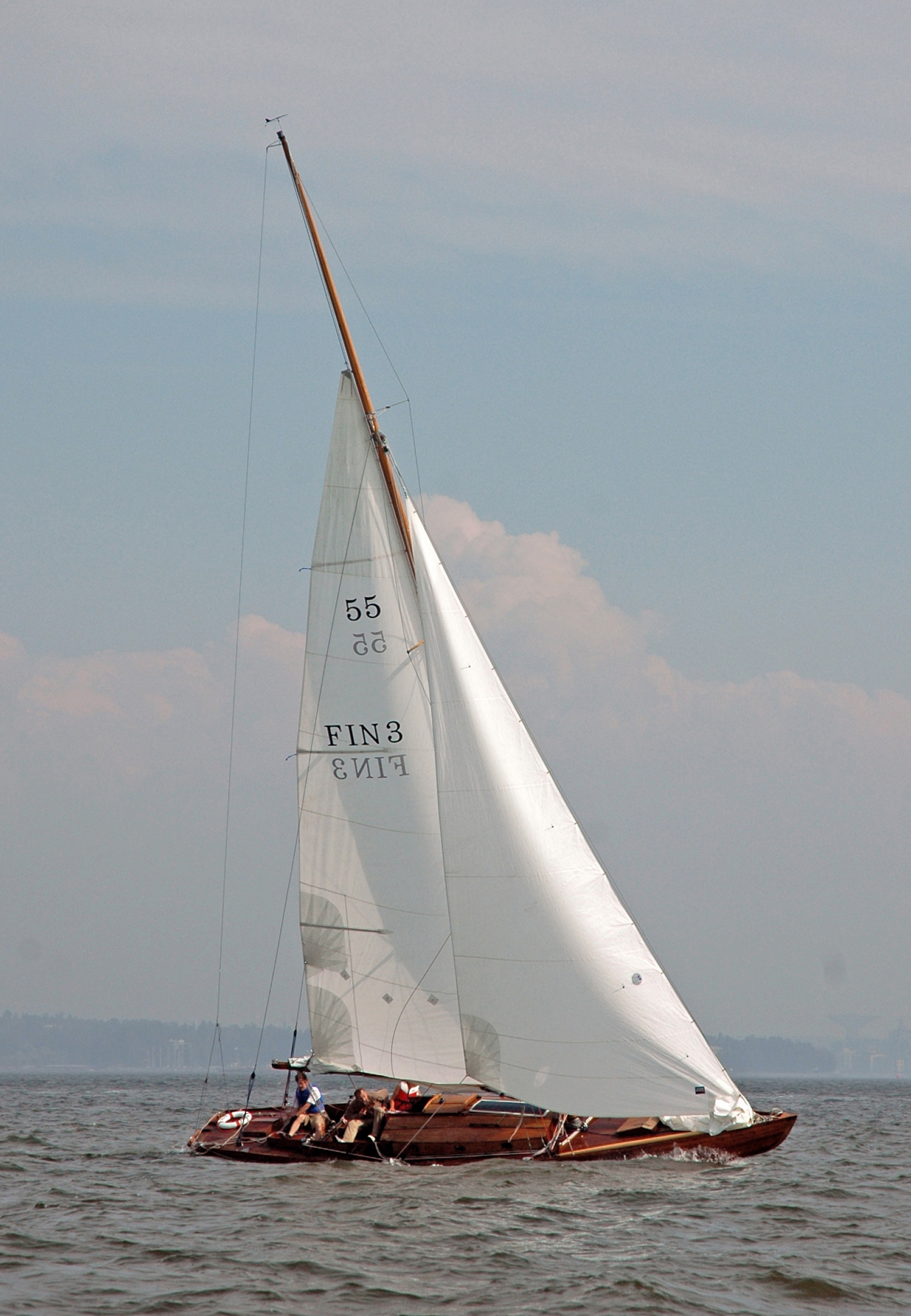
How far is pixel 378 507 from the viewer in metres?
26.5

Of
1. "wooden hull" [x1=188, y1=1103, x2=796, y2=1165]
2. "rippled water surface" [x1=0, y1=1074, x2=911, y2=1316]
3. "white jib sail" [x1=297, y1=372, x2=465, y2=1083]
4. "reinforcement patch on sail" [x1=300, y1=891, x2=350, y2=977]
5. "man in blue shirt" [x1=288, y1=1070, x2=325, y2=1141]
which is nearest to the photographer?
"rippled water surface" [x1=0, y1=1074, x2=911, y2=1316]

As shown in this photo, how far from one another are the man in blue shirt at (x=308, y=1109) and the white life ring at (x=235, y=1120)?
0.95m

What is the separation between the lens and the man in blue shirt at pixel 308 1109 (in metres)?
25.1

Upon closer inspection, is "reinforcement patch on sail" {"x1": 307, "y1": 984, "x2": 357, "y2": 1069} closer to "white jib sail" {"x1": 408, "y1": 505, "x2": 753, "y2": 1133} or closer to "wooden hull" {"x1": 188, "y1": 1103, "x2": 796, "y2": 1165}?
"wooden hull" {"x1": 188, "y1": 1103, "x2": 796, "y2": 1165}

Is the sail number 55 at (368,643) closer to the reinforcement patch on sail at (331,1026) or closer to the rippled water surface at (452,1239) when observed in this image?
the reinforcement patch on sail at (331,1026)

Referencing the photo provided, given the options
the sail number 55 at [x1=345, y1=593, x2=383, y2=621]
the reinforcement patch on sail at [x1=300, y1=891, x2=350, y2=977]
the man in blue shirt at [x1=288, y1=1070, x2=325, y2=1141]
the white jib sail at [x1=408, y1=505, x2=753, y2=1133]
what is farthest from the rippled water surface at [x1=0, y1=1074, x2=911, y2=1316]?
the sail number 55 at [x1=345, y1=593, x2=383, y2=621]

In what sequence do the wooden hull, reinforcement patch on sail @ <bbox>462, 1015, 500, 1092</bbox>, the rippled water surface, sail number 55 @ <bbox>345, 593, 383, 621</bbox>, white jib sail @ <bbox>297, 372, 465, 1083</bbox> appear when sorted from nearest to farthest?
the rippled water surface → the wooden hull → reinforcement patch on sail @ <bbox>462, 1015, 500, 1092</bbox> → white jib sail @ <bbox>297, 372, 465, 1083</bbox> → sail number 55 @ <bbox>345, 593, 383, 621</bbox>

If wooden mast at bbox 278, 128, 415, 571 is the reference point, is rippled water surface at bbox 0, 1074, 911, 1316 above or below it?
below

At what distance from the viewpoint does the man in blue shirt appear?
2508 cm

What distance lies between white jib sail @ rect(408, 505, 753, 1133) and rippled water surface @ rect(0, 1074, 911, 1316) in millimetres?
1445

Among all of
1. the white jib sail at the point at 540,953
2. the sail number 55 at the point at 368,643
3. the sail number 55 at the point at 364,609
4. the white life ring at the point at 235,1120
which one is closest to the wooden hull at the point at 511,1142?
the white jib sail at the point at 540,953

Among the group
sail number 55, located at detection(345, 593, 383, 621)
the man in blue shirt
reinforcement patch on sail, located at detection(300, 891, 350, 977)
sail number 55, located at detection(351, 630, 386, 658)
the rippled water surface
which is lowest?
the rippled water surface

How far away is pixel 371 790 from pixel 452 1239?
29.4 feet

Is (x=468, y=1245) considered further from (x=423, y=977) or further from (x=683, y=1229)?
(x=423, y=977)
